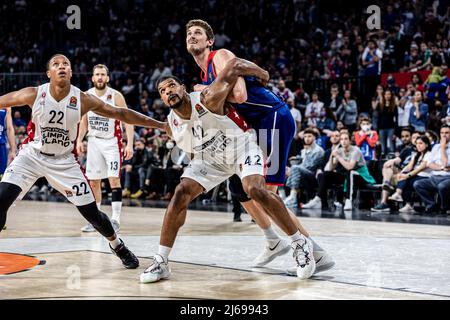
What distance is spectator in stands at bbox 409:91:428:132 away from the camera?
37.8 ft

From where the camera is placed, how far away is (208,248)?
241 inches

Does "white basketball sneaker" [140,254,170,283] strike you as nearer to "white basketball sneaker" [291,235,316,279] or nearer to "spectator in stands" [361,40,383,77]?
"white basketball sneaker" [291,235,316,279]

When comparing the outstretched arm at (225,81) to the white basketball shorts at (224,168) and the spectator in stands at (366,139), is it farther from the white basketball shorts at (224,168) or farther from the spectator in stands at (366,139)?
the spectator in stands at (366,139)

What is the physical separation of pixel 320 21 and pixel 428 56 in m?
4.72

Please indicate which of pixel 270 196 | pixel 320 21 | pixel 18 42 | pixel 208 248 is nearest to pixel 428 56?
pixel 320 21

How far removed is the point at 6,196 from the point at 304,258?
2.17m

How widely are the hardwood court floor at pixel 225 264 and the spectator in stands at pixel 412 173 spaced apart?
6.86 ft

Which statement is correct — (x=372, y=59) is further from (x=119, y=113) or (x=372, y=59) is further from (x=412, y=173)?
(x=119, y=113)

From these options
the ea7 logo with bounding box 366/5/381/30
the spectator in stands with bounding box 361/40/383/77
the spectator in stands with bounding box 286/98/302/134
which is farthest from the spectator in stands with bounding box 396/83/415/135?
the ea7 logo with bounding box 366/5/381/30

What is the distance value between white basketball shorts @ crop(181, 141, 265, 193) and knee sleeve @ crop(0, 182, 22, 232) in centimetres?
124

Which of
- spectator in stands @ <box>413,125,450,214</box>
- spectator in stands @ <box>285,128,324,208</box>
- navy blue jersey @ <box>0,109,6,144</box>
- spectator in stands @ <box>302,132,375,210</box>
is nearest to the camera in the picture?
navy blue jersey @ <box>0,109,6,144</box>

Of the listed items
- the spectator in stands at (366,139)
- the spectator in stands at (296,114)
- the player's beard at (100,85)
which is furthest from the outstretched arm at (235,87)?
the spectator in stands at (296,114)
